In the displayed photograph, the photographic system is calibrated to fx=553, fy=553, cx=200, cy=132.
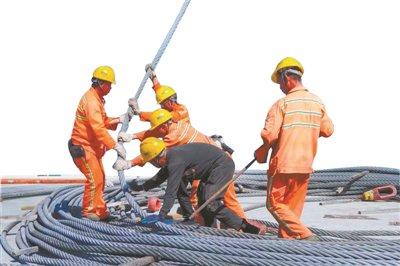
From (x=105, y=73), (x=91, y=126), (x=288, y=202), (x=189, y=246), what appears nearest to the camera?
(x=189, y=246)

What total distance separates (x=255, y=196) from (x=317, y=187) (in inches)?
37.8

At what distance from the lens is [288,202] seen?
14.4 ft

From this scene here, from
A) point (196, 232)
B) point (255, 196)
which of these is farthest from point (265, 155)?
point (255, 196)

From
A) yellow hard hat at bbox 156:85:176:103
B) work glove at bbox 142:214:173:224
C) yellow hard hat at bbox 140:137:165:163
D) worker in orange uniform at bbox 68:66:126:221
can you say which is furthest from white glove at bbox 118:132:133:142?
work glove at bbox 142:214:173:224

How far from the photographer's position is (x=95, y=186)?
5.73 meters

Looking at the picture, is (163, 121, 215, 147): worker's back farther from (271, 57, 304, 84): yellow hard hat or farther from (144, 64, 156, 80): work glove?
(271, 57, 304, 84): yellow hard hat

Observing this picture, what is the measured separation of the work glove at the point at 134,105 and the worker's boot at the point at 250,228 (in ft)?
6.69

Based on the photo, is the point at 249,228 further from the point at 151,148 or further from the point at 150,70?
the point at 150,70

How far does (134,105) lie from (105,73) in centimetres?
60

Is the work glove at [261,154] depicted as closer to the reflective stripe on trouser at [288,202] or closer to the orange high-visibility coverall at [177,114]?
the reflective stripe on trouser at [288,202]

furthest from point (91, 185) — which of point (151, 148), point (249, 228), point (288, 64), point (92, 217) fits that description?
point (288, 64)

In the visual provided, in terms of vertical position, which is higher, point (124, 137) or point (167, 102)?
point (167, 102)

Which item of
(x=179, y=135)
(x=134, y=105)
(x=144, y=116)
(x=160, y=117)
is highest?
(x=134, y=105)

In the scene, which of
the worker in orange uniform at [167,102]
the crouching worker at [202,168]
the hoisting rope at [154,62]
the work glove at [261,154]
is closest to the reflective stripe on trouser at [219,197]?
the crouching worker at [202,168]
